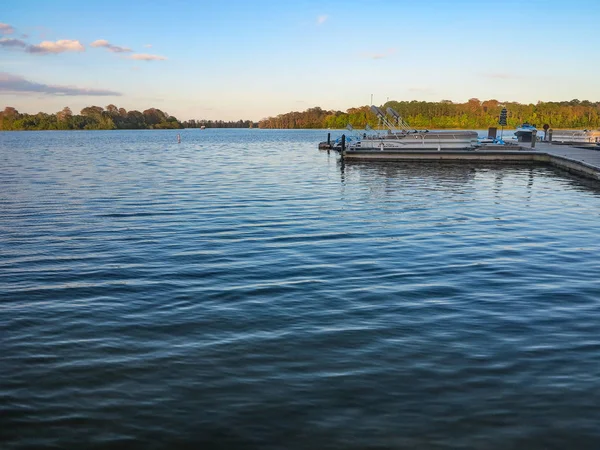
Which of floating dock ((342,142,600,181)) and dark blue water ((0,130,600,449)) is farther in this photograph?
floating dock ((342,142,600,181))

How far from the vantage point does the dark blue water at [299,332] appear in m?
5.50

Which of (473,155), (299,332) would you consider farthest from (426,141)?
(299,332)

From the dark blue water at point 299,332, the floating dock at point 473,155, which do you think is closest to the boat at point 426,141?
the floating dock at point 473,155

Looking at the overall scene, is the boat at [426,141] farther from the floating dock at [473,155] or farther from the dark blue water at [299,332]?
the dark blue water at [299,332]

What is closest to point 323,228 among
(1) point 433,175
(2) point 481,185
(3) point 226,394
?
(3) point 226,394

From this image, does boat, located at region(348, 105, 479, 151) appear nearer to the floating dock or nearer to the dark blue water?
the floating dock

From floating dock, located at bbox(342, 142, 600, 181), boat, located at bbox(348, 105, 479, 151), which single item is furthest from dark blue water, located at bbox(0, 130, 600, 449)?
boat, located at bbox(348, 105, 479, 151)

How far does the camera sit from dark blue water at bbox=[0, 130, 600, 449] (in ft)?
18.0

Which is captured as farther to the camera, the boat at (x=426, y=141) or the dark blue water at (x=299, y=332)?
the boat at (x=426, y=141)

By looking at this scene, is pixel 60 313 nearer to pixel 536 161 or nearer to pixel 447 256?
pixel 447 256

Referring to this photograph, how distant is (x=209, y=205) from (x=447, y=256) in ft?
37.0

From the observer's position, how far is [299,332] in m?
8.02

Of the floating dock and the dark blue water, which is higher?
the floating dock

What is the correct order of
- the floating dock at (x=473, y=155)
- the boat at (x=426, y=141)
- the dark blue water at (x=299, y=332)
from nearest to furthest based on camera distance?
the dark blue water at (x=299, y=332)
the floating dock at (x=473, y=155)
the boat at (x=426, y=141)
